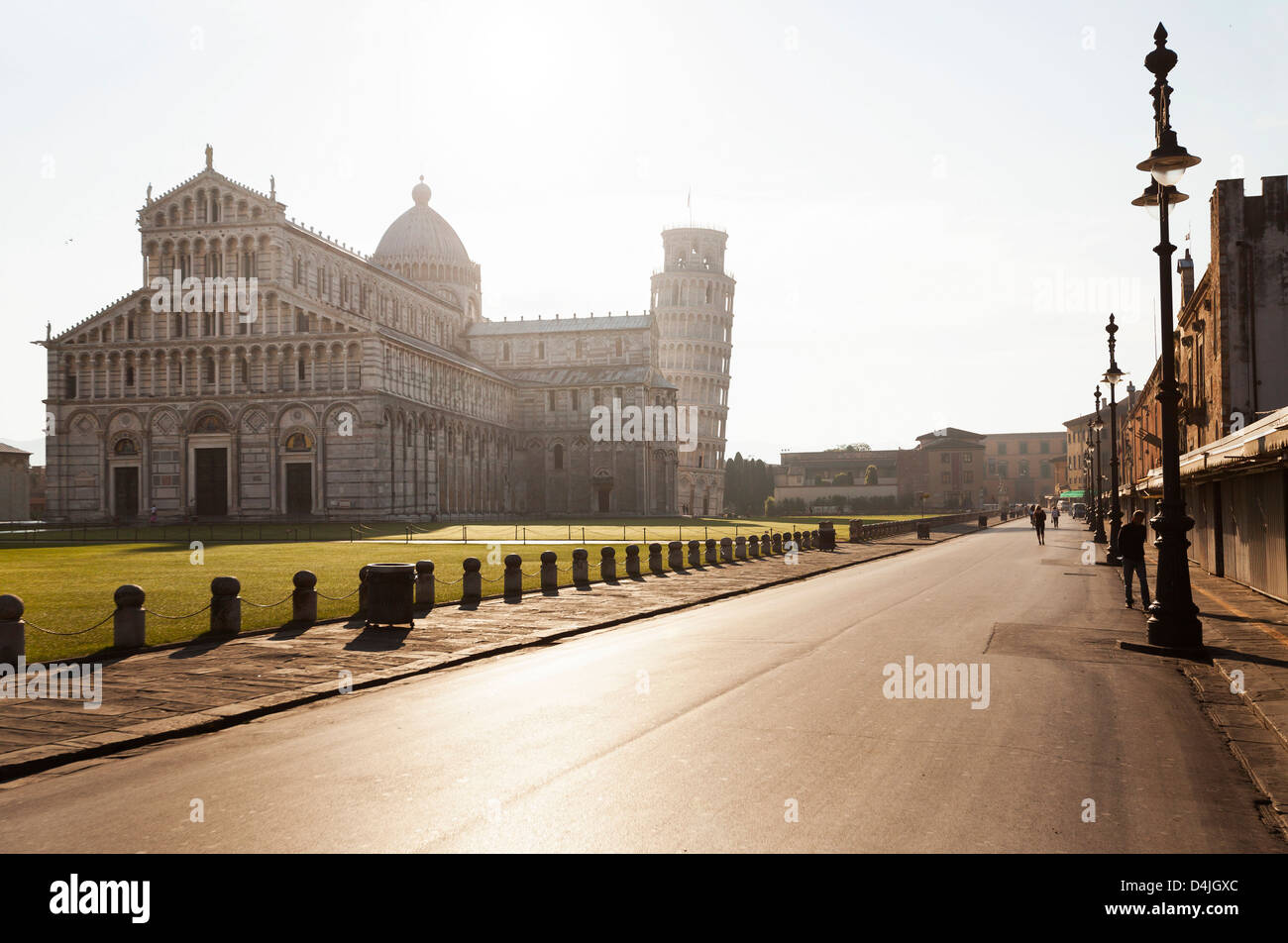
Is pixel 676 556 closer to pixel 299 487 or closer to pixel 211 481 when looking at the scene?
pixel 299 487

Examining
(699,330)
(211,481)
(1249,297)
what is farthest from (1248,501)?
(699,330)

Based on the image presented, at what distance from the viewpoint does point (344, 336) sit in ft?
234

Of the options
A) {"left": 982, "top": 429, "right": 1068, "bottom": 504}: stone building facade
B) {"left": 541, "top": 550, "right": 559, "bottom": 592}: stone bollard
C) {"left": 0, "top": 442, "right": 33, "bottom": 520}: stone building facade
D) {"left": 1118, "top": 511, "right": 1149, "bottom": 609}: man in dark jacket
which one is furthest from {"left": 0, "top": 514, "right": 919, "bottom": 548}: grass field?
{"left": 982, "top": 429, "right": 1068, "bottom": 504}: stone building facade

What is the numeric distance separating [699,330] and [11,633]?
117720 millimetres

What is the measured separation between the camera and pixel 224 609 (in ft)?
51.3

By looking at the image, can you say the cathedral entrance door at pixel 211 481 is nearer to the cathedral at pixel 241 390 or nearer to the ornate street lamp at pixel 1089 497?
the cathedral at pixel 241 390

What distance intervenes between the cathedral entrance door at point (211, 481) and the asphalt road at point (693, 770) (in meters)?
65.8

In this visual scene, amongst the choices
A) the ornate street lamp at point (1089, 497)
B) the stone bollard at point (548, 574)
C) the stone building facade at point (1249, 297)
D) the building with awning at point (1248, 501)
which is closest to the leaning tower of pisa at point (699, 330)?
the ornate street lamp at point (1089, 497)

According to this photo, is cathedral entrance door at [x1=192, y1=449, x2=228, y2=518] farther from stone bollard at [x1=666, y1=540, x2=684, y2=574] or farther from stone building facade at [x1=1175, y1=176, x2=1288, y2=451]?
stone building facade at [x1=1175, y1=176, x2=1288, y2=451]

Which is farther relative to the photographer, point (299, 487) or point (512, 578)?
point (299, 487)

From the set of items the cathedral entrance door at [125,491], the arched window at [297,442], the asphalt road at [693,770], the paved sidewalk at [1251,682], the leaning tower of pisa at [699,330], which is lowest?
the paved sidewalk at [1251,682]

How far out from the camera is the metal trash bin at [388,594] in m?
16.7

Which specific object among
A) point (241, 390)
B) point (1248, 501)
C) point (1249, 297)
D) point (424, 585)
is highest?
point (241, 390)
